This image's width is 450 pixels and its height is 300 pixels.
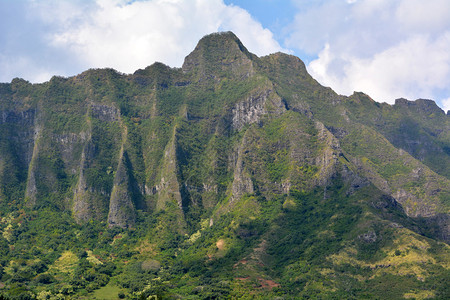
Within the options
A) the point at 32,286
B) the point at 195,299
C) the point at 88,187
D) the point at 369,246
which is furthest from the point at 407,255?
the point at 88,187

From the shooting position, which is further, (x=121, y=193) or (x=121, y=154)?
(x=121, y=154)

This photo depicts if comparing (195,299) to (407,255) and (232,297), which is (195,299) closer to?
(232,297)

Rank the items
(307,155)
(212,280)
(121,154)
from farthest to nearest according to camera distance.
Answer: (121,154) < (307,155) < (212,280)

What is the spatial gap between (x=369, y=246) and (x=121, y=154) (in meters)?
110

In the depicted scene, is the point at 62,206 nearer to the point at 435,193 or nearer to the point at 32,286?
the point at 32,286

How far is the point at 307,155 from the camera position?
180 metres

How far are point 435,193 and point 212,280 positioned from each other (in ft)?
337

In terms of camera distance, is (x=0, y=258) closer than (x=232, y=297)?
No

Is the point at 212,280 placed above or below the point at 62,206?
below

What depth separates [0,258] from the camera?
15062 centimetres

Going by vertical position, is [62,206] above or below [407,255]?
above

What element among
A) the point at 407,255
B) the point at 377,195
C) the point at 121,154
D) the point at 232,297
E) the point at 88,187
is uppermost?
the point at 121,154

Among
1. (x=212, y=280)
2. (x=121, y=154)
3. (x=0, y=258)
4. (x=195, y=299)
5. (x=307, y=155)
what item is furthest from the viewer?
(x=121, y=154)

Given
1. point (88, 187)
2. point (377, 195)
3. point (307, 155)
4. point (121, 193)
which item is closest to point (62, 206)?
point (88, 187)
